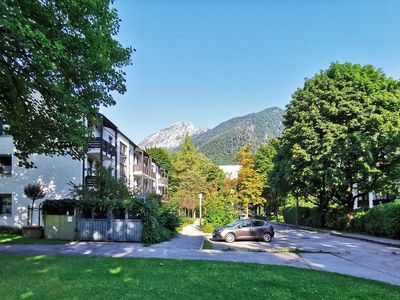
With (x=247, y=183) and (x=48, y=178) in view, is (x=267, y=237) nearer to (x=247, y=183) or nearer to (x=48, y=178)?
(x=48, y=178)

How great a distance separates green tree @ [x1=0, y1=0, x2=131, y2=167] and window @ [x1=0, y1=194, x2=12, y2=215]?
15.6m

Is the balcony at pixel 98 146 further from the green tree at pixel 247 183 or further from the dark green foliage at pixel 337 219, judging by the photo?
the green tree at pixel 247 183

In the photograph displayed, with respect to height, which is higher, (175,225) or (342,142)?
(342,142)

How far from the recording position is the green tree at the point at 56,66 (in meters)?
11.2

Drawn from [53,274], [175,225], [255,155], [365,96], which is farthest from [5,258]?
[255,155]

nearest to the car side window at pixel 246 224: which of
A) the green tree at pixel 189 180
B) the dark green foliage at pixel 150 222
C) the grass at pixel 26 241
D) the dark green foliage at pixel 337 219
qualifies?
the dark green foliage at pixel 150 222

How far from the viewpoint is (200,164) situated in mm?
67625

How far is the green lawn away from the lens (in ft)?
27.2

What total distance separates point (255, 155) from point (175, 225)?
151 ft

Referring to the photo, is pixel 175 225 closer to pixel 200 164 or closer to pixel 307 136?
pixel 307 136

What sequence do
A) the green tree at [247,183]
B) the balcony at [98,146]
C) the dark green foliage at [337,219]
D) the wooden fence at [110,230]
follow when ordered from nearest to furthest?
the wooden fence at [110,230] → the balcony at [98,146] → the dark green foliage at [337,219] → the green tree at [247,183]

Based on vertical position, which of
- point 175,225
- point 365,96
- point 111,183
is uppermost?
point 365,96

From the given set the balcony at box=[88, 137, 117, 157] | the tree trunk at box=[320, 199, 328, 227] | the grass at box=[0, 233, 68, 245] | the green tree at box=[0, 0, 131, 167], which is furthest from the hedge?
the balcony at box=[88, 137, 117, 157]

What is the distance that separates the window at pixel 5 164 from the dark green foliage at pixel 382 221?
28181mm
